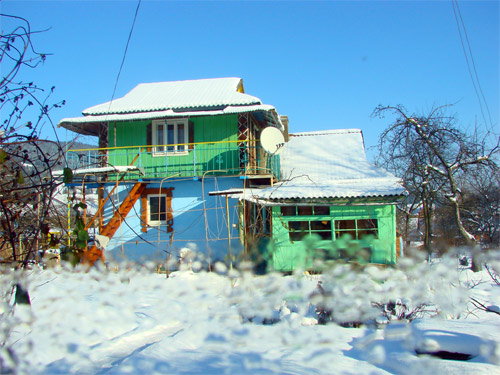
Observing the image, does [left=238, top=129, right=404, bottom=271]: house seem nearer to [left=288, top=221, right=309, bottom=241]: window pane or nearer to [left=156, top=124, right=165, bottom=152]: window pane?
[left=288, top=221, right=309, bottom=241]: window pane

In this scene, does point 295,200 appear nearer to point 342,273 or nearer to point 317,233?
point 317,233

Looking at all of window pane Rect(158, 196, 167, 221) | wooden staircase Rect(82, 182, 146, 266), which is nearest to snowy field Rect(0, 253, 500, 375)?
wooden staircase Rect(82, 182, 146, 266)

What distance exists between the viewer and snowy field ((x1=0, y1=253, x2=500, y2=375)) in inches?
129

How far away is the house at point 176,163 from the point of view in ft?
37.4

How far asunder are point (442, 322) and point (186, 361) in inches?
110

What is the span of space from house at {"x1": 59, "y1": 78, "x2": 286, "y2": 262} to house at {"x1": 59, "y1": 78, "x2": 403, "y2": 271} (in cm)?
3

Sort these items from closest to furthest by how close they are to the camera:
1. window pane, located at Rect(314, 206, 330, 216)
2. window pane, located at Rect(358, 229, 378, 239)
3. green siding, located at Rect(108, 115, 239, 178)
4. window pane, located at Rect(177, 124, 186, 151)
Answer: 1. window pane, located at Rect(358, 229, 378, 239)
2. window pane, located at Rect(314, 206, 330, 216)
3. green siding, located at Rect(108, 115, 239, 178)
4. window pane, located at Rect(177, 124, 186, 151)

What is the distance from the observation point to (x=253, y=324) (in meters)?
4.66

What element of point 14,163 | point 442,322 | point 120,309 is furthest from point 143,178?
point 442,322

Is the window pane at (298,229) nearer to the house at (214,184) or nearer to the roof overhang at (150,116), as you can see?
the house at (214,184)

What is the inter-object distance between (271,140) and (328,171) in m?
3.36

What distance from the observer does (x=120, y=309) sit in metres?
5.07

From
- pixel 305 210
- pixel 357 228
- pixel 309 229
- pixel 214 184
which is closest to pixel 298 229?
pixel 309 229

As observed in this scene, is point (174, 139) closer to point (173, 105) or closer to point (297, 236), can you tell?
point (173, 105)
